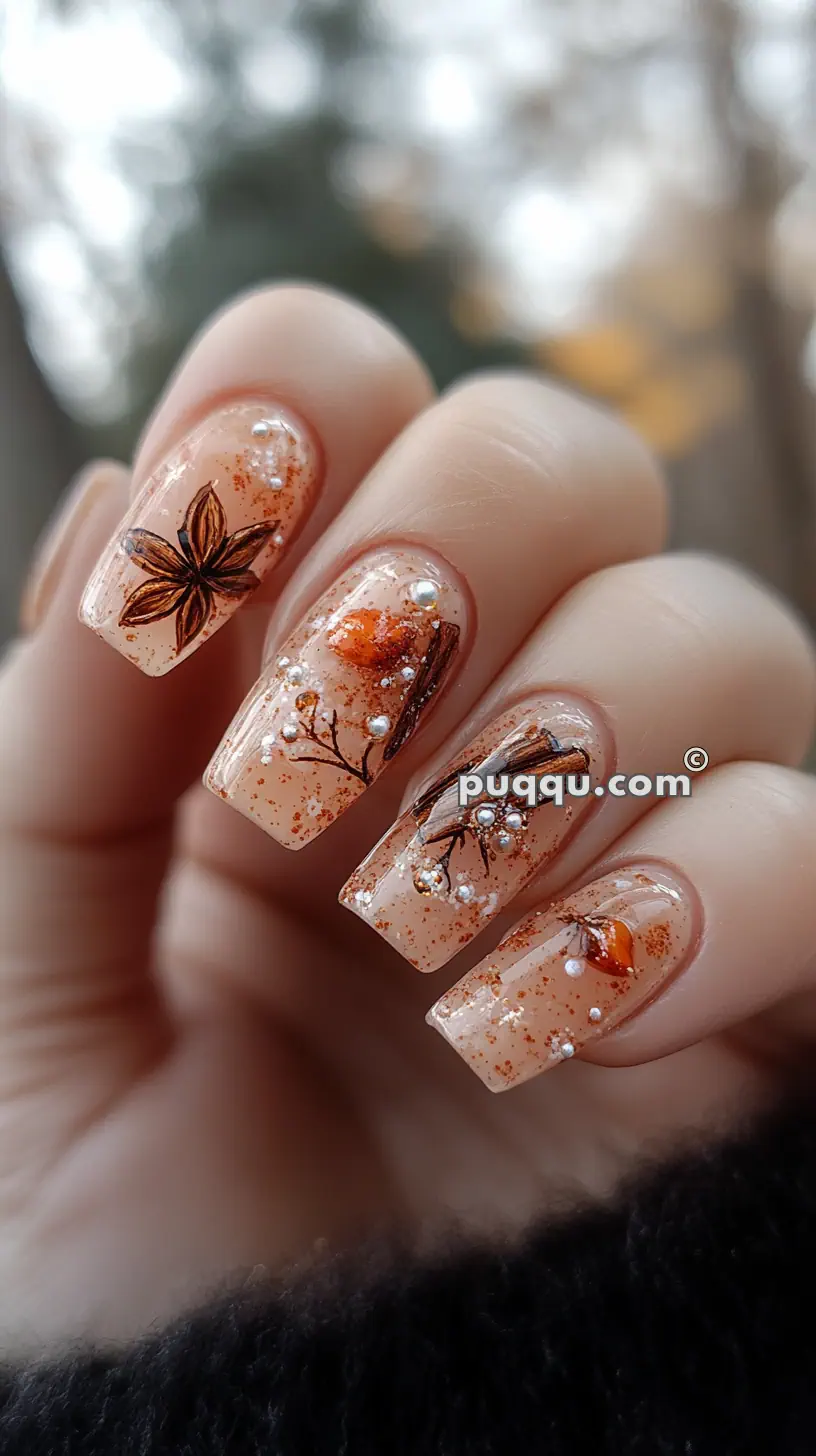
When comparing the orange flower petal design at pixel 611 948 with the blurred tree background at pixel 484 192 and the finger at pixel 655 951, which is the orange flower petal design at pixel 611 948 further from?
the blurred tree background at pixel 484 192

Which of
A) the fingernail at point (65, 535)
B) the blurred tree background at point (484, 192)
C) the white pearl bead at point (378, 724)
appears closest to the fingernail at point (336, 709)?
the white pearl bead at point (378, 724)

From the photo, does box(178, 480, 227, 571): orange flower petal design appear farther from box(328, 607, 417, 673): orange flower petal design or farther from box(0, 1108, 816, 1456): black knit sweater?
box(0, 1108, 816, 1456): black knit sweater

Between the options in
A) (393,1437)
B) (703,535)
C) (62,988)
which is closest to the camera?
(393,1437)

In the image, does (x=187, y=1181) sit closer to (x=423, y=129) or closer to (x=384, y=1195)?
(x=384, y=1195)

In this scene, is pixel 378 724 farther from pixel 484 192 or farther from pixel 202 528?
pixel 484 192

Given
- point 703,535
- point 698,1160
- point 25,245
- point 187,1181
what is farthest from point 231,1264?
point 25,245

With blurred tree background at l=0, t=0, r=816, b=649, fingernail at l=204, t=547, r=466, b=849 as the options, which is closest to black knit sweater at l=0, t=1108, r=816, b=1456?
fingernail at l=204, t=547, r=466, b=849
